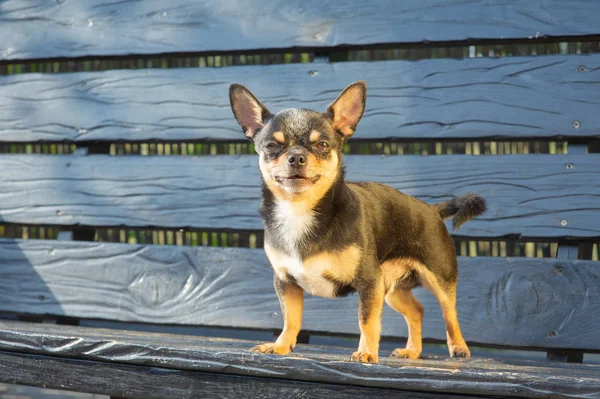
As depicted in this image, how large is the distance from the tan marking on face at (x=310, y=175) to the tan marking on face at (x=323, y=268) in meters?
0.15

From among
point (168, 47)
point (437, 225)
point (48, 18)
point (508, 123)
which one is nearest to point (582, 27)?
point (508, 123)

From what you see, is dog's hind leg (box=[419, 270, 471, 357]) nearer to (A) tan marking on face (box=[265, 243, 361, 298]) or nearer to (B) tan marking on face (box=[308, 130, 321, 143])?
(A) tan marking on face (box=[265, 243, 361, 298])

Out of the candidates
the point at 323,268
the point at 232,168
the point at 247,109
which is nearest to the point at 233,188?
the point at 232,168

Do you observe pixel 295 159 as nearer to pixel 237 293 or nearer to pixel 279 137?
pixel 279 137

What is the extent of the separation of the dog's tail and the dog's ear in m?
0.51

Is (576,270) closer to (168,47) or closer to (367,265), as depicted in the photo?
(367,265)

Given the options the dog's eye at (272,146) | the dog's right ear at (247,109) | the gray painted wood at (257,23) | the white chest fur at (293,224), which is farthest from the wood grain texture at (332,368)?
the gray painted wood at (257,23)

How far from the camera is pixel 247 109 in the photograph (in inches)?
92.5

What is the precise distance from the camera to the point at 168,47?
132 inches

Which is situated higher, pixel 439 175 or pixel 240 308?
pixel 439 175

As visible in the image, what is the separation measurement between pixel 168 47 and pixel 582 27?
1618 millimetres

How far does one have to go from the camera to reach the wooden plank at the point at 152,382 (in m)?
2.04

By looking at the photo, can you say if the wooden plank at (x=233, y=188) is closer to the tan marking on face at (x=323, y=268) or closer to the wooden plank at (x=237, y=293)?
the wooden plank at (x=237, y=293)

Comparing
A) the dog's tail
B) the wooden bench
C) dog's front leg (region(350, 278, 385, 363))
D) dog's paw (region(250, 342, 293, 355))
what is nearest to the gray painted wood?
the wooden bench
